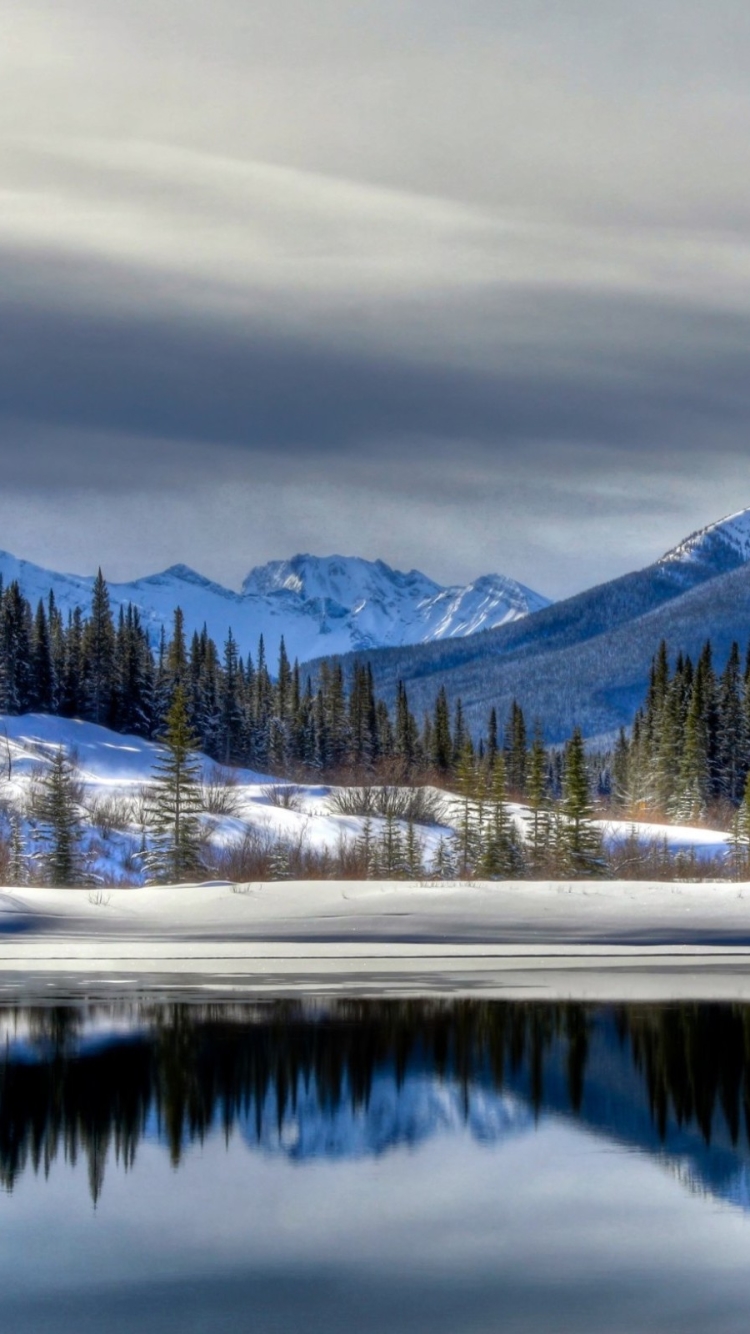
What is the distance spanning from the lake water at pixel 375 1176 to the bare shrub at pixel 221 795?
6220cm

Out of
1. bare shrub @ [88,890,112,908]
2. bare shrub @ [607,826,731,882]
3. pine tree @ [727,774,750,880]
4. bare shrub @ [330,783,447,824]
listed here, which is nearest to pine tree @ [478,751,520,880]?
bare shrub @ [607,826,731,882]

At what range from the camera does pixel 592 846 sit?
54.9 m

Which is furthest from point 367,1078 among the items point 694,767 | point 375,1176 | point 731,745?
point 731,745

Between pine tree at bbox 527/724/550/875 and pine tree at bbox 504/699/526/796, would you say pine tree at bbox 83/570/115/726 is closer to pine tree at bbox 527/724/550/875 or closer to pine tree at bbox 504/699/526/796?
pine tree at bbox 504/699/526/796

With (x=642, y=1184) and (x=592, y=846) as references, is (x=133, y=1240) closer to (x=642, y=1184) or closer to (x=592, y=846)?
(x=642, y=1184)

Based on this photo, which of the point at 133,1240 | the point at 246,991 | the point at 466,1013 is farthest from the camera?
the point at 246,991

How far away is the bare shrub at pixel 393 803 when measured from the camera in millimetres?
90750

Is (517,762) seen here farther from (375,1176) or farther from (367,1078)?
(375,1176)

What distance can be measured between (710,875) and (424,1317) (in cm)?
4682

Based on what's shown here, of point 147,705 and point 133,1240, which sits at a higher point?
point 147,705

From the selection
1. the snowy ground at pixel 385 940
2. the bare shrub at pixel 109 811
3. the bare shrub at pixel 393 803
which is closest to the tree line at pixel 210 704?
the bare shrub at pixel 393 803

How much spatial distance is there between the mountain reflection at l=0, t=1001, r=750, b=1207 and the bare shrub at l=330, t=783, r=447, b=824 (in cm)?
6959

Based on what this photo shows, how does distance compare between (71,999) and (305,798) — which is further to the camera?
(305,798)

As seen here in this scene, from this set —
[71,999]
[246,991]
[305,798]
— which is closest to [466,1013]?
[246,991]
